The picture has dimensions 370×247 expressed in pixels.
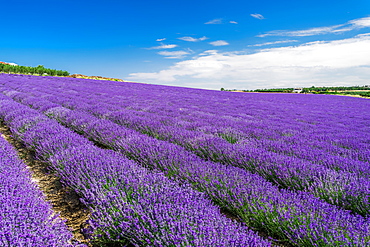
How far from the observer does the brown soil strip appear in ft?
6.79

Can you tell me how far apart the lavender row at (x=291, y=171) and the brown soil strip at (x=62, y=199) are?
1.79 meters

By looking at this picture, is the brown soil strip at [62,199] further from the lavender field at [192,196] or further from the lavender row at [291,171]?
the lavender row at [291,171]

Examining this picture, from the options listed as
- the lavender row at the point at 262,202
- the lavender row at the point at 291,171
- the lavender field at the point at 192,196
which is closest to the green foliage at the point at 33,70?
the lavender field at the point at 192,196

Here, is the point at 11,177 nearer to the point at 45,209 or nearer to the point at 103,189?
the point at 45,209

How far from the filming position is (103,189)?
6.53 ft

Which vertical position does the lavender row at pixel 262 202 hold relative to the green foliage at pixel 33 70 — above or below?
below

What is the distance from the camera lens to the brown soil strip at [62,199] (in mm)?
2070

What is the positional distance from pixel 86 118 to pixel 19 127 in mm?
1221

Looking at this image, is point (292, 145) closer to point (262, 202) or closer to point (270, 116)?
point (262, 202)

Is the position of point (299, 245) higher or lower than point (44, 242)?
lower

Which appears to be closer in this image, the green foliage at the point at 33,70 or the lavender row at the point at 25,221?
the lavender row at the point at 25,221

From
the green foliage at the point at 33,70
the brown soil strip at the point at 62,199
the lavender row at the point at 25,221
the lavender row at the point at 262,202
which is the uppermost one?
the green foliage at the point at 33,70

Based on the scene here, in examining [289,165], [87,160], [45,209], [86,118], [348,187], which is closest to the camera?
[45,209]

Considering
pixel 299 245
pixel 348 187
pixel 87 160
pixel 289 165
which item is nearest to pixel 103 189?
pixel 87 160
